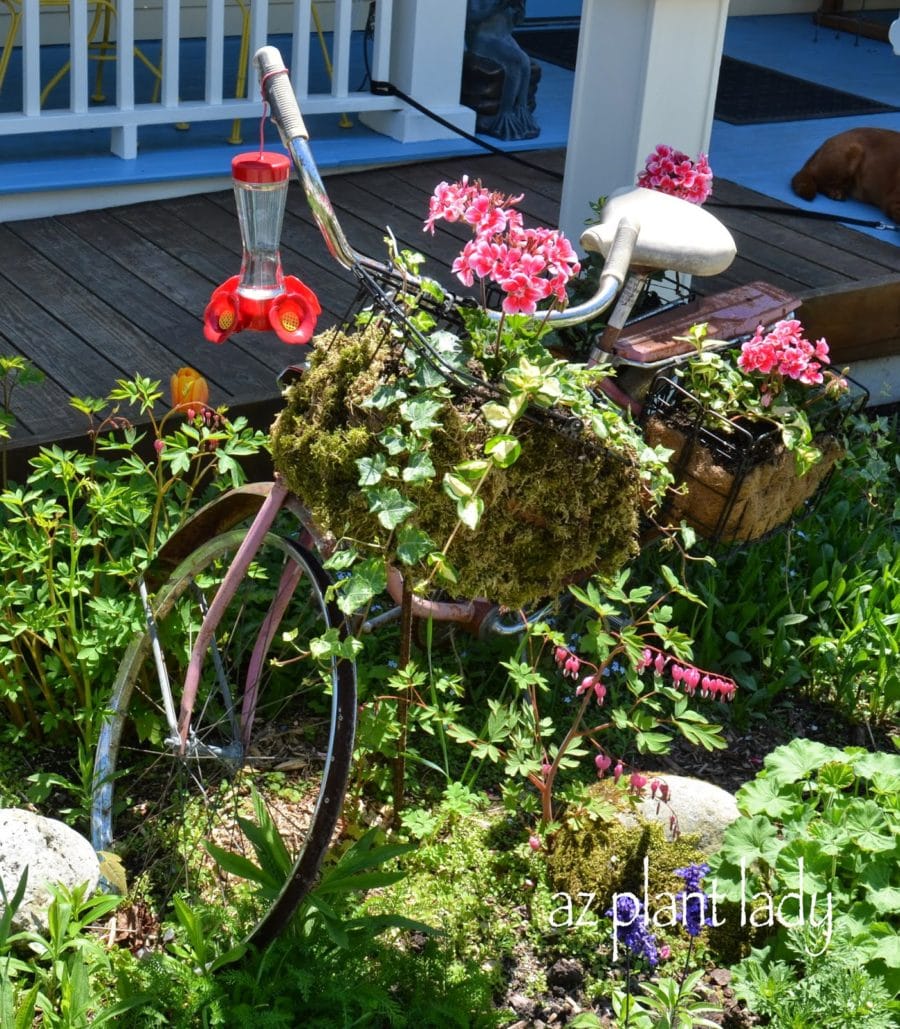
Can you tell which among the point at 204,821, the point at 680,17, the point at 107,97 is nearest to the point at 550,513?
the point at 204,821

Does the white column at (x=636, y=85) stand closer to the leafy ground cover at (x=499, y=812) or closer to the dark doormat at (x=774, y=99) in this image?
the leafy ground cover at (x=499, y=812)

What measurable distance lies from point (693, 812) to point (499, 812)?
430 millimetres

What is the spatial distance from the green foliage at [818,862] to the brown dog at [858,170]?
338 cm

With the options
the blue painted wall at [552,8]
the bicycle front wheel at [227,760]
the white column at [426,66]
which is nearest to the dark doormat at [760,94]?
the blue painted wall at [552,8]

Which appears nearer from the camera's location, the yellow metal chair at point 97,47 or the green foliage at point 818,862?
the green foliage at point 818,862

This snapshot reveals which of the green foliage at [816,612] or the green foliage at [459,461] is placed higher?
the green foliage at [459,461]

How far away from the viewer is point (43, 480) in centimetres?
339

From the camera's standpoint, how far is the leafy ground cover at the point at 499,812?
255cm

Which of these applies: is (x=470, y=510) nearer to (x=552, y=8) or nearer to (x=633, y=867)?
(x=633, y=867)

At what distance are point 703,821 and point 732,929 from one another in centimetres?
24

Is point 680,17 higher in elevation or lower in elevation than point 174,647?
higher

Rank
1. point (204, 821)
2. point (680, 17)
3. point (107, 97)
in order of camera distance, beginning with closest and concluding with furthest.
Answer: point (204, 821), point (680, 17), point (107, 97)

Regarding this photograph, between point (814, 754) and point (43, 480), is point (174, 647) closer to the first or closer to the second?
point (43, 480)

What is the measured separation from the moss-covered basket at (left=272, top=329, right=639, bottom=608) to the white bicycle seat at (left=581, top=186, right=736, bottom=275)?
0.56 metres
